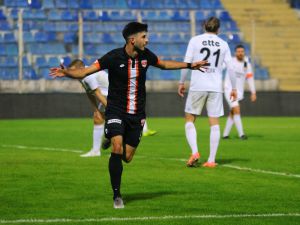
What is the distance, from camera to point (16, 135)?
22469mm

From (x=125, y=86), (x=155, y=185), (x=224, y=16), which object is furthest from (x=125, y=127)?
(x=224, y=16)

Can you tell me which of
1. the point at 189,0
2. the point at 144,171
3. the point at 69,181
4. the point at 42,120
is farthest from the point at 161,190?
the point at 189,0

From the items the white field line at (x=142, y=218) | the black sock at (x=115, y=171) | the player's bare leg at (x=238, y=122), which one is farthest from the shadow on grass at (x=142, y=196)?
the player's bare leg at (x=238, y=122)

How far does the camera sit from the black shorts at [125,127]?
31.1 ft

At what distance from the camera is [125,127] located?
31.7ft

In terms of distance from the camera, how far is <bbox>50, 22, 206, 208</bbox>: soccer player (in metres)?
9.45

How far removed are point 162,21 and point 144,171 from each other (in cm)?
2475

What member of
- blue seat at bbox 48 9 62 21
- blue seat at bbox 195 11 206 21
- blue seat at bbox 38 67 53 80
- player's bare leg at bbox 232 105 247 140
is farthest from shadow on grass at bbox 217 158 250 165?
blue seat at bbox 195 11 206 21

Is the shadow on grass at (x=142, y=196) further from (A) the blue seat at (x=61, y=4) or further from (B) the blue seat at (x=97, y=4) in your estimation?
(B) the blue seat at (x=97, y=4)

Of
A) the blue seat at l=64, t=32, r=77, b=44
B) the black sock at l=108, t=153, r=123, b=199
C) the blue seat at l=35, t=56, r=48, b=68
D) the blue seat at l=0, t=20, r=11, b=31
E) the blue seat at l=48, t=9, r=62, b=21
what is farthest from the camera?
the blue seat at l=48, t=9, r=62, b=21

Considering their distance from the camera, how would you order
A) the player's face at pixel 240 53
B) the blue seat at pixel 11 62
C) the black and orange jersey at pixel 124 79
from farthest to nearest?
the blue seat at pixel 11 62 → the player's face at pixel 240 53 → the black and orange jersey at pixel 124 79

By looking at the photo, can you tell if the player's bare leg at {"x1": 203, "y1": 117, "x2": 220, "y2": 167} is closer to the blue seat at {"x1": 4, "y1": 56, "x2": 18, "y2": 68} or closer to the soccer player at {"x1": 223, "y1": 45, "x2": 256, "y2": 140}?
the soccer player at {"x1": 223, "y1": 45, "x2": 256, "y2": 140}

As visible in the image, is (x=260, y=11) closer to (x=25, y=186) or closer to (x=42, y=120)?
(x=42, y=120)

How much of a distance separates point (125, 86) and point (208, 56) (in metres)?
Answer: 4.48
